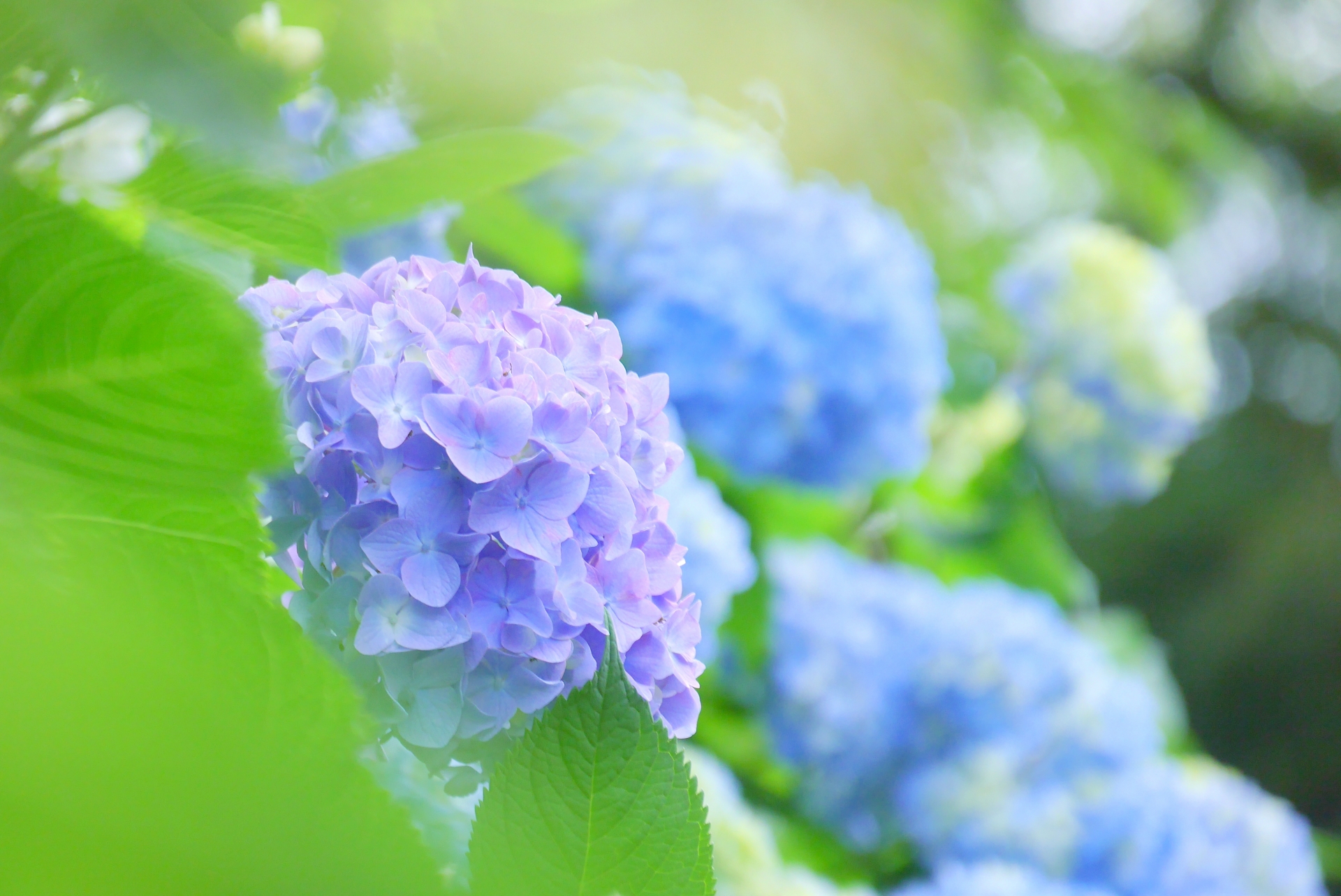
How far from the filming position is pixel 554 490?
290mm

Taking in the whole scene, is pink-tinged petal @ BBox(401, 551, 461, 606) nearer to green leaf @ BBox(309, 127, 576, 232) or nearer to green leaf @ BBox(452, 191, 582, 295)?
green leaf @ BBox(309, 127, 576, 232)

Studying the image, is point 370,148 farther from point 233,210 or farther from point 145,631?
point 145,631

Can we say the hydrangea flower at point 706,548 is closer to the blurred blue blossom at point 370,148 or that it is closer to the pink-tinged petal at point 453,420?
the blurred blue blossom at point 370,148

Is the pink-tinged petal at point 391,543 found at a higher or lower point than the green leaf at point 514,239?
higher

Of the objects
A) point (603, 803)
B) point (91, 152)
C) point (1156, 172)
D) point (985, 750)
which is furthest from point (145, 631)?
point (1156, 172)

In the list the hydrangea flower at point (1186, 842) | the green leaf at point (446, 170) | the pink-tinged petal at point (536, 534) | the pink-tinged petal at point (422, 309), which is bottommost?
the hydrangea flower at point (1186, 842)

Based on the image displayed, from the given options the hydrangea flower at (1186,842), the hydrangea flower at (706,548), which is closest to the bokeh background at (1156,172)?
the hydrangea flower at (706,548)

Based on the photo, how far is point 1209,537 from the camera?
16.4ft

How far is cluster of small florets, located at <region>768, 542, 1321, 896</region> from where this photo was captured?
98 cm

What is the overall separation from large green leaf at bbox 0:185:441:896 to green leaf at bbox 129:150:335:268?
0.31 feet

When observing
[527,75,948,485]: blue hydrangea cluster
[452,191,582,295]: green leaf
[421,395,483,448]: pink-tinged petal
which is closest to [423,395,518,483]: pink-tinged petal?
[421,395,483,448]: pink-tinged petal

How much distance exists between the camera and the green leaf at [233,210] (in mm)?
245

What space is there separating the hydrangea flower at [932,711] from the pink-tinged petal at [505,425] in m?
0.76

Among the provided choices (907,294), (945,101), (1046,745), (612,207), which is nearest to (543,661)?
(612,207)
